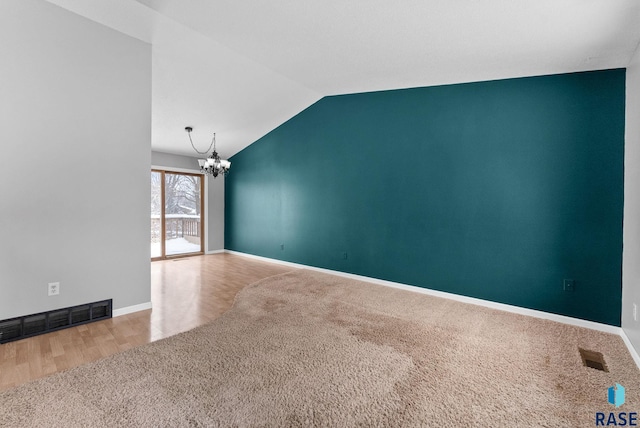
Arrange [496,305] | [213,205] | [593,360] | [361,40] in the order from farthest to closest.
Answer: [213,205] < [496,305] < [361,40] < [593,360]

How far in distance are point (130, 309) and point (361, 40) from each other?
3.81 meters

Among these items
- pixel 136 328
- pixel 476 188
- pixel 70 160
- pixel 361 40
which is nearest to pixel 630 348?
pixel 476 188

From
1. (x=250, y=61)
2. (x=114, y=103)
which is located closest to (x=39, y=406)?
(x=114, y=103)

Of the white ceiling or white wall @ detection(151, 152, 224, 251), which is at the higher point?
the white ceiling

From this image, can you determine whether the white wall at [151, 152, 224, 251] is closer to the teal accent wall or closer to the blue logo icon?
the teal accent wall

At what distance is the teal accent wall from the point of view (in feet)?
9.95

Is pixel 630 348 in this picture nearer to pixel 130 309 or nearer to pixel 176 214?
pixel 130 309

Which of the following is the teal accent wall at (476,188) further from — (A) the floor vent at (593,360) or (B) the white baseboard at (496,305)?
(A) the floor vent at (593,360)

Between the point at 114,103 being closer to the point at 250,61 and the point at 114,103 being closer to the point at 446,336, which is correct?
the point at 250,61

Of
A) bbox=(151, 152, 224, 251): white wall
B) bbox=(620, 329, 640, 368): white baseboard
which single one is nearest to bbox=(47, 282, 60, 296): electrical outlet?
bbox=(151, 152, 224, 251): white wall

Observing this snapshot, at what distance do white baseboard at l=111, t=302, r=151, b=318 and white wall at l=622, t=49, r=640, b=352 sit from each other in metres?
4.66

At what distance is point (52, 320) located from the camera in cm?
281

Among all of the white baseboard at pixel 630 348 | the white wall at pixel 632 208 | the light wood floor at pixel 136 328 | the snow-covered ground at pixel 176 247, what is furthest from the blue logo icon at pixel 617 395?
the snow-covered ground at pixel 176 247

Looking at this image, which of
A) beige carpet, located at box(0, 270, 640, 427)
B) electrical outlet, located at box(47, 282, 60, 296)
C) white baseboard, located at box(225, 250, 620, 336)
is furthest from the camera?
white baseboard, located at box(225, 250, 620, 336)
